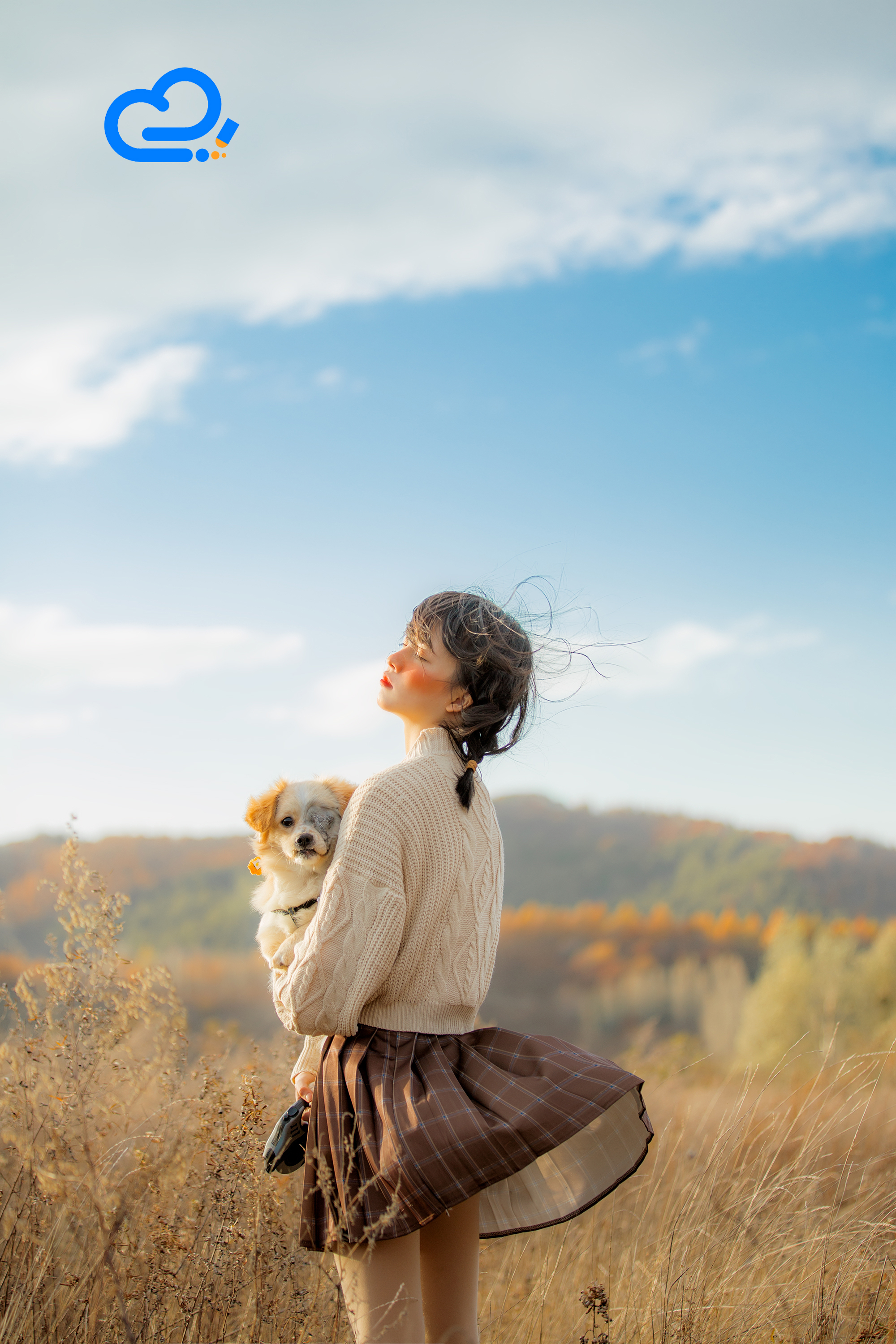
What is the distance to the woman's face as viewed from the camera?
243 cm

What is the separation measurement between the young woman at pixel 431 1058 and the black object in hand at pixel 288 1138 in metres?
0.05

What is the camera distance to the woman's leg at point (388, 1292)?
6.37 feet

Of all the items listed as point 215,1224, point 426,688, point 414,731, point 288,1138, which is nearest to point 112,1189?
point 215,1224

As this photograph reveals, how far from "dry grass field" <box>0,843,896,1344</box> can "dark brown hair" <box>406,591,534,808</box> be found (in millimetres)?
1123

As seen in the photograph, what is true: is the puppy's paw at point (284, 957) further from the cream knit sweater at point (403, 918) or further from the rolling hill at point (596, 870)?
the rolling hill at point (596, 870)

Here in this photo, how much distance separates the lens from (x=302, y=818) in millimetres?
3078

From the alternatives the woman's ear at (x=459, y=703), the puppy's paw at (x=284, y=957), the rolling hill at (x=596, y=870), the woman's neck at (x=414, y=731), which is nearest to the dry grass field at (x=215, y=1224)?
the puppy's paw at (x=284, y=957)

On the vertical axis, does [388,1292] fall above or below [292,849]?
below

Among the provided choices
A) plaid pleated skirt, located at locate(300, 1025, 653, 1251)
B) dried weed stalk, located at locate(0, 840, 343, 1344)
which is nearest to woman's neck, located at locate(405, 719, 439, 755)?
plaid pleated skirt, located at locate(300, 1025, 653, 1251)

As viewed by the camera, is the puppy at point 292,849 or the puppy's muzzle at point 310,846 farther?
the puppy's muzzle at point 310,846

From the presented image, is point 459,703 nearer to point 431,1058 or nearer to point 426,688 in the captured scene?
point 426,688

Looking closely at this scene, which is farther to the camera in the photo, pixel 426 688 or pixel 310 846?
pixel 310 846

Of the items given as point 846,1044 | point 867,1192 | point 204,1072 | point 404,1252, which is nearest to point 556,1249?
point 867,1192

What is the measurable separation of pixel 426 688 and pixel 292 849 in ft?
2.88
